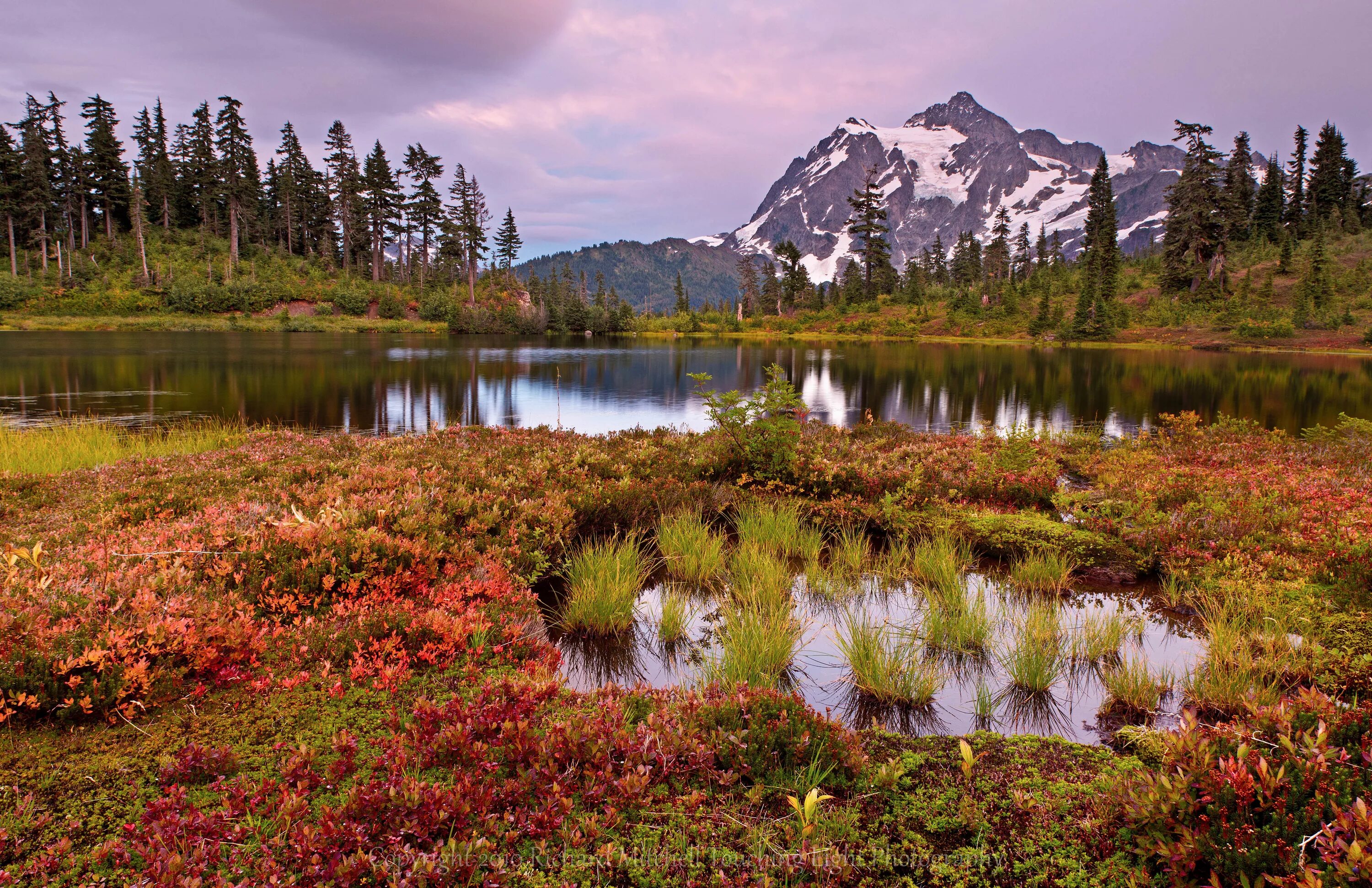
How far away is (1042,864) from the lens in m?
2.88

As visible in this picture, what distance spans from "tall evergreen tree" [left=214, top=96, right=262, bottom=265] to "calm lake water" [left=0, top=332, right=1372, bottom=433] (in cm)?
3875

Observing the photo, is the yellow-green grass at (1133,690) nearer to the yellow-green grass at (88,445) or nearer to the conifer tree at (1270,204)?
the yellow-green grass at (88,445)

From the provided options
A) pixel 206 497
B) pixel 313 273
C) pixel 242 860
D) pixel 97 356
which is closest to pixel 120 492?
pixel 206 497

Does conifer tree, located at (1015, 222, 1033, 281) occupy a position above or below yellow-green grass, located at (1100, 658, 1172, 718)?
above

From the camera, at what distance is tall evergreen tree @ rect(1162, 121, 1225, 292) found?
6844 centimetres

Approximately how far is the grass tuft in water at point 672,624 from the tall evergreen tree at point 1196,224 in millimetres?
84378

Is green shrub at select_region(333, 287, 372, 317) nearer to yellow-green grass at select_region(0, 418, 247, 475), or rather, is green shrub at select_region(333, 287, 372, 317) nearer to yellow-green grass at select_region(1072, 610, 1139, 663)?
yellow-green grass at select_region(0, 418, 247, 475)

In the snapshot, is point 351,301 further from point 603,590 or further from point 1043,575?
point 1043,575

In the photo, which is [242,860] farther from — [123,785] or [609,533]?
[609,533]

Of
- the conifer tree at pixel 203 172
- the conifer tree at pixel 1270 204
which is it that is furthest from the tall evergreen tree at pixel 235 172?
the conifer tree at pixel 1270 204

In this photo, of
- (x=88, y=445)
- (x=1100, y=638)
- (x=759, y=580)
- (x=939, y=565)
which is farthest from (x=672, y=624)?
(x=88, y=445)

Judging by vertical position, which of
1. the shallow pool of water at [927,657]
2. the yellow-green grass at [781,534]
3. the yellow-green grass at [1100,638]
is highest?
the yellow-green grass at [781,534]

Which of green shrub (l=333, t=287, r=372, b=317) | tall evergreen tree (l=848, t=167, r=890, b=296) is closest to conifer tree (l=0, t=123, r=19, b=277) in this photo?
green shrub (l=333, t=287, r=372, b=317)

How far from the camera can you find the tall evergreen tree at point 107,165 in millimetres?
85750
